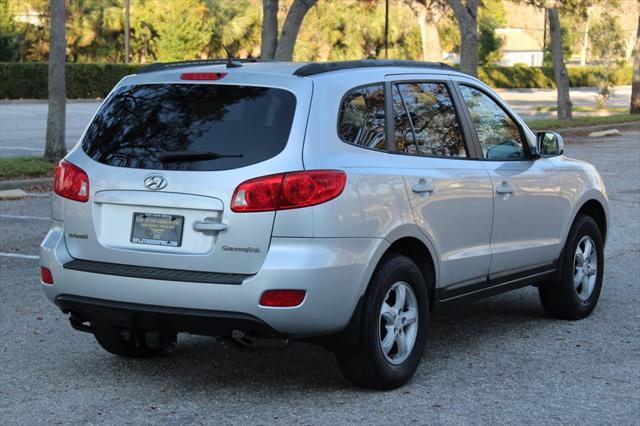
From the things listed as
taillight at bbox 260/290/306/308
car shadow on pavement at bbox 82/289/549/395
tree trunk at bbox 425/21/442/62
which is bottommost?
car shadow on pavement at bbox 82/289/549/395

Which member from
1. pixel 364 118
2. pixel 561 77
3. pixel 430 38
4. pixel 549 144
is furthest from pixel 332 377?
pixel 430 38

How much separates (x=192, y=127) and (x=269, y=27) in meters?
18.6

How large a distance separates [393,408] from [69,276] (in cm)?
180

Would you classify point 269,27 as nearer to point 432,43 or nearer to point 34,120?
point 34,120

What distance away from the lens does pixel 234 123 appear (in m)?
5.71

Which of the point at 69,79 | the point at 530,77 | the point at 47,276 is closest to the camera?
the point at 47,276

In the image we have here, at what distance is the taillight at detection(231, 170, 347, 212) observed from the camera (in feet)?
18.0

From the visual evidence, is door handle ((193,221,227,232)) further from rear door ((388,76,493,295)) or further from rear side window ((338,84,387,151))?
rear door ((388,76,493,295))

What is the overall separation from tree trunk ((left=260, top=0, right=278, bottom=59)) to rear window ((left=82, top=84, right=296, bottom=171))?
710 inches

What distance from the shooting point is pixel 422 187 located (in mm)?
6219

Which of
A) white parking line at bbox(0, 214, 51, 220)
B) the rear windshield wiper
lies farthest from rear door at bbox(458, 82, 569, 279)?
white parking line at bbox(0, 214, 51, 220)

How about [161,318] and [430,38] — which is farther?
[430,38]

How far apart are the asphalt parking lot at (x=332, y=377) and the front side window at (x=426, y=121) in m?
1.27

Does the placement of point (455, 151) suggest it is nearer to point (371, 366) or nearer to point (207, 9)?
point (371, 366)
